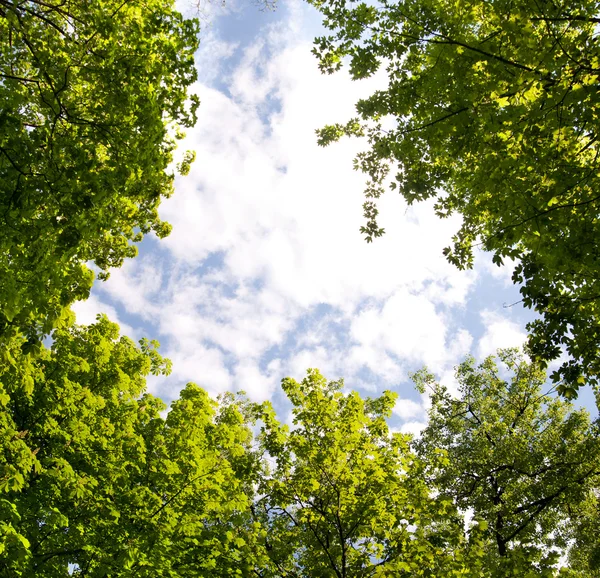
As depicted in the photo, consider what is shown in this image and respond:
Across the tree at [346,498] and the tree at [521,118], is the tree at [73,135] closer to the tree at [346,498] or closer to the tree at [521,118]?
the tree at [521,118]

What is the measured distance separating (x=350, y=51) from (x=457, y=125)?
8.22 feet

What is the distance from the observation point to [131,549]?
7637mm

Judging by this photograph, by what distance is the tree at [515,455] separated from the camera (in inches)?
527

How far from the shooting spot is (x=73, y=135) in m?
5.50

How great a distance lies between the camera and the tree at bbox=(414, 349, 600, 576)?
13.4 meters

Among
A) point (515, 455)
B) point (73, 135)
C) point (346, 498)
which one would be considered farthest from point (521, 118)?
point (515, 455)

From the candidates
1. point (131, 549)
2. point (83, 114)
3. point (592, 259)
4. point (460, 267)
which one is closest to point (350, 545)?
point (131, 549)

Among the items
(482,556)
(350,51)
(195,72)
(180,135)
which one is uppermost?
(180,135)

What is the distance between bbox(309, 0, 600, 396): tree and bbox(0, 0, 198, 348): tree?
3.19 m

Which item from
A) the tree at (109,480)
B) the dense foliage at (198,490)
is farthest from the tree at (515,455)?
the tree at (109,480)

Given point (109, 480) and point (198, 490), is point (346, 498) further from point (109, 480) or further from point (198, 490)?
point (109, 480)

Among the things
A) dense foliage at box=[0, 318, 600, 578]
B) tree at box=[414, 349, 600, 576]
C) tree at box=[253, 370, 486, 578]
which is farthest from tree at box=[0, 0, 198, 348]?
tree at box=[414, 349, 600, 576]

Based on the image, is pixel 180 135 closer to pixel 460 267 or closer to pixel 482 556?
pixel 460 267

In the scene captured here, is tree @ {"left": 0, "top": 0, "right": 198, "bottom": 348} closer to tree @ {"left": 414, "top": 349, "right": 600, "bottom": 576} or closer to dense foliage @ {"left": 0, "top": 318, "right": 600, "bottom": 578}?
dense foliage @ {"left": 0, "top": 318, "right": 600, "bottom": 578}
